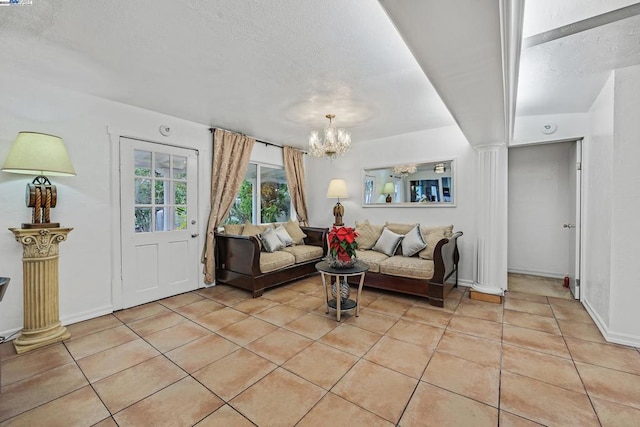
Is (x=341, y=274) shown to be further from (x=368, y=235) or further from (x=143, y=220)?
(x=143, y=220)

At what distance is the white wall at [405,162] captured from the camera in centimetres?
394

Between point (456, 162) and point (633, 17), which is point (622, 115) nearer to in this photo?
point (633, 17)

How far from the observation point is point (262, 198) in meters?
4.92

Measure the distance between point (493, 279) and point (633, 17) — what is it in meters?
2.70

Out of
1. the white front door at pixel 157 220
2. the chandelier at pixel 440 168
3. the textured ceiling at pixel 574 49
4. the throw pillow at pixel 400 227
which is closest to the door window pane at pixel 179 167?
the white front door at pixel 157 220

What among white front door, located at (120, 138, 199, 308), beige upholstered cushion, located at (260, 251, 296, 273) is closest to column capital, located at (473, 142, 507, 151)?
beige upholstered cushion, located at (260, 251, 296, 273)

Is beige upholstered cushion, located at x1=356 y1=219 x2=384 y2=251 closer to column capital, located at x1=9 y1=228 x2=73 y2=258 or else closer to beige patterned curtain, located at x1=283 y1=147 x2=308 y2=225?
beige patterned curtain, located at x1=283 y1=147 x2=308 y2=225

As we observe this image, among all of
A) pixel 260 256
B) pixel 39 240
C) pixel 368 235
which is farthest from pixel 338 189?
pixel 39 240

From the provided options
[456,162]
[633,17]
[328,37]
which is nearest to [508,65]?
[633,17]

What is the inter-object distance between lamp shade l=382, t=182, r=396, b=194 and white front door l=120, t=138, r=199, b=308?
117 inches

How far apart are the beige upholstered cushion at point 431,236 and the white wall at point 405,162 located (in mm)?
277

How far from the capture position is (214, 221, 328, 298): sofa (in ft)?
11.7

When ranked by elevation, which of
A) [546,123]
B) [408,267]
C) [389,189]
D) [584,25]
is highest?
[584,25]

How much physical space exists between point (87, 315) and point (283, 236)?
2521 mm
